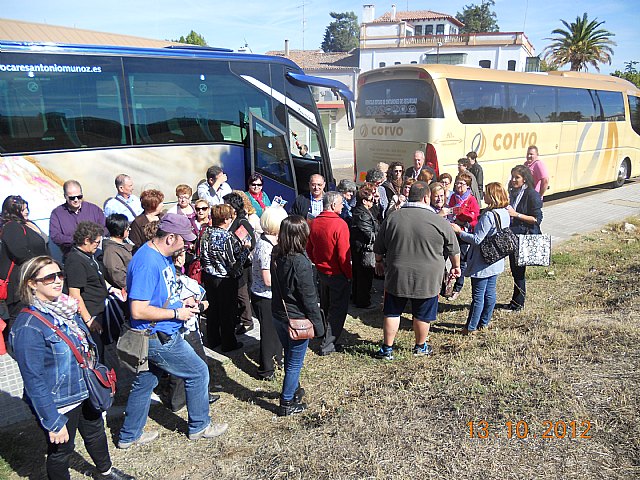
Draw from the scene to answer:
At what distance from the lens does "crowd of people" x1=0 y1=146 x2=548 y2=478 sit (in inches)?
116

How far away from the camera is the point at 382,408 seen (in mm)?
4148

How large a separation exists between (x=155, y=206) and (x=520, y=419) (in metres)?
4.16

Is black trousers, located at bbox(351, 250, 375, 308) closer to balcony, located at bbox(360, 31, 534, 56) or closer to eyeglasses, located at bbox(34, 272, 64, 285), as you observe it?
eyeglasses, located at bbox(34, 272, 64, 285)

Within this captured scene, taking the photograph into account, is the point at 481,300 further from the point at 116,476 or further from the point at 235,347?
the point at 116,476

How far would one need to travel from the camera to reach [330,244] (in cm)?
498

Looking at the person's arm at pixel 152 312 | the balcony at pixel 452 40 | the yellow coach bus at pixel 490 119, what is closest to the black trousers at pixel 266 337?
the person's arm at pixel 152 312

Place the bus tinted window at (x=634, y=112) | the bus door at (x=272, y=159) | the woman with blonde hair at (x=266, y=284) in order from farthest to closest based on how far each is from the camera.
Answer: the bus tinted window at (x=634, y=112) < the bus door at (x=272, y=159) < the woman with blonde hair at (x=266, y=284)

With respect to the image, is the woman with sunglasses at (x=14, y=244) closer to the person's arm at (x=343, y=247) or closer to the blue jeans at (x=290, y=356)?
the blue jeans at (x=290, y=356)

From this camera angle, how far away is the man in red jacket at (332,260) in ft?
16.3

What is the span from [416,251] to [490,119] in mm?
8221

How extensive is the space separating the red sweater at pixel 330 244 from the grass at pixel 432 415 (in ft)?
3.40

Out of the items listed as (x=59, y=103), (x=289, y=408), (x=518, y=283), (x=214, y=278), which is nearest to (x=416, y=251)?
(x=289, y=408)

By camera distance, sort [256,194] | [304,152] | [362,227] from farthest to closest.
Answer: [304,152] < [256,194] < [362,227]

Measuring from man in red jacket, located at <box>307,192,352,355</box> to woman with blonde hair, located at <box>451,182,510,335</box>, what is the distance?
4.89ft
